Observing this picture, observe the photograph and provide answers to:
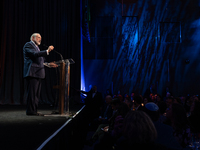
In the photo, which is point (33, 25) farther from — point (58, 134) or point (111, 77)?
point (58, 134)

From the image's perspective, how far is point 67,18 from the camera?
278 inches

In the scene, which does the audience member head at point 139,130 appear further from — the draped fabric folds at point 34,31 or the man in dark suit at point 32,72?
the draped fabric folds at point 34,31

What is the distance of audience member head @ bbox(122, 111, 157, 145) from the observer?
1040mm

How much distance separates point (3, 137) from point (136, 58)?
8626 mm

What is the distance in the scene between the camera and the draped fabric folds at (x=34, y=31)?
6.28 m

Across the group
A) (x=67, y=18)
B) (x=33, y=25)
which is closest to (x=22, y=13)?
(x=33, y=25)

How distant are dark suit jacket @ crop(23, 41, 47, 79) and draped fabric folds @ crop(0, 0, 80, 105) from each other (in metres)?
2.95

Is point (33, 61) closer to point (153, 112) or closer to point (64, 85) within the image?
point (64, 85)

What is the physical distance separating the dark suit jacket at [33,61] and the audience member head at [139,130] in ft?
6.98

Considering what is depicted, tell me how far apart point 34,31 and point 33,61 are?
3.94m

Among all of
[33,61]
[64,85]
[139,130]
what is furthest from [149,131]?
[33,61]

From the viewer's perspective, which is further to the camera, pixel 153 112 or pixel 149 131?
pixel 153 112

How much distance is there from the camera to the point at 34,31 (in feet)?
21.9

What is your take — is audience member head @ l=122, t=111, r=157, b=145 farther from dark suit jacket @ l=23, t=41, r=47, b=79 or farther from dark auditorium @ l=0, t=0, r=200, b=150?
dark suit jacket @ l=23, t=41, r=47, b=79
